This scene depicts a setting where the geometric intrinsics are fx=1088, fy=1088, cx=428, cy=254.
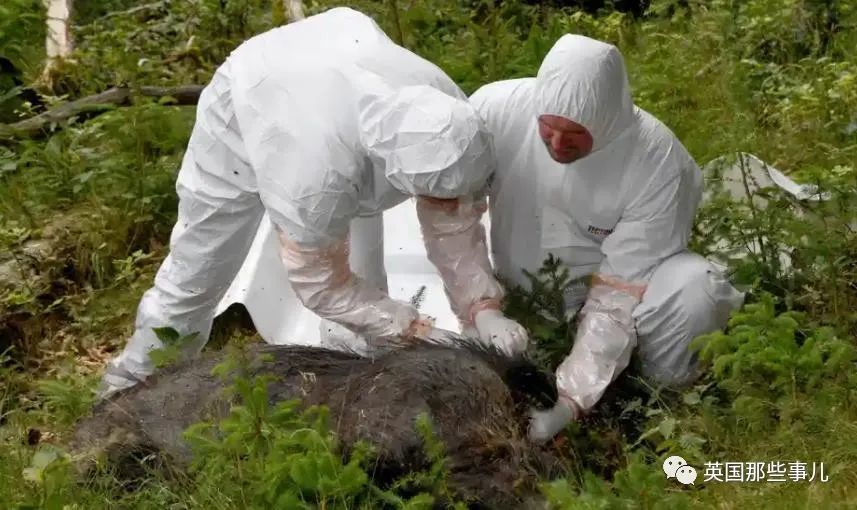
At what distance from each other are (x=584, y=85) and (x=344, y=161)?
34.1 inches

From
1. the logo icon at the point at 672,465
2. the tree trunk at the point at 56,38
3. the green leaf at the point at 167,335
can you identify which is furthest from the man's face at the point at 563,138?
the tree trunk at the point at 56,38

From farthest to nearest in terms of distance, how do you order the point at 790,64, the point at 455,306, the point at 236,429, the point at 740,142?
the point at 790,64
the point at 740,142
the point at 455,306
the point at 236,429

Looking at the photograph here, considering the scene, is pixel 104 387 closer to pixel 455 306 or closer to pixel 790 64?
pixel 455 306

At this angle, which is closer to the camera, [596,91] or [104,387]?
[596,91]

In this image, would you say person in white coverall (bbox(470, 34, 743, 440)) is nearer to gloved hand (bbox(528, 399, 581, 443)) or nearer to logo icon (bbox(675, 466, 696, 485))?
gloved hand (bbox(528, 399, 581, 443))

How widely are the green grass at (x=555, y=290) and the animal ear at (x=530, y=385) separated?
0.16 m

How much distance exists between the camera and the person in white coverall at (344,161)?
139 inches

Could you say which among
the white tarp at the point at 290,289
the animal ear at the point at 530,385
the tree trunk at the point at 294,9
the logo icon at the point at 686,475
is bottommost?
the white tarp at the point at 290,289

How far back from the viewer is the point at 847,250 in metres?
4.43

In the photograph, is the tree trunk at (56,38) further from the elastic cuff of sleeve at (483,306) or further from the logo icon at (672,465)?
the logo icon at (672,465)

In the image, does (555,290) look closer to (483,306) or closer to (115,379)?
(483,306)

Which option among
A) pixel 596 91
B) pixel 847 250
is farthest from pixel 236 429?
pixel 847 250

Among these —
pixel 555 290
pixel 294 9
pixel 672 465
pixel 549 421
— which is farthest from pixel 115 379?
pixel 294 9

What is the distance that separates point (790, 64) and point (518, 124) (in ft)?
10.4
